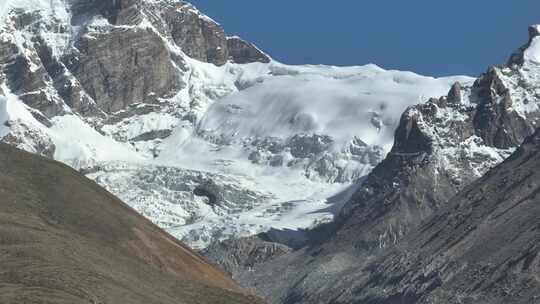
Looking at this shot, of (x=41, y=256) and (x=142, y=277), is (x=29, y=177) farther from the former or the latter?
(x=41, y=256)

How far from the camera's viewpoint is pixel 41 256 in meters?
88.0

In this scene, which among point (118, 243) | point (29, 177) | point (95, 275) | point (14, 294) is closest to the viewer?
point (14, 294)

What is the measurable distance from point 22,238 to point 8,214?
30.3 ft

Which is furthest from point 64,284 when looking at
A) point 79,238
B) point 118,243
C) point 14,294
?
point 118,243

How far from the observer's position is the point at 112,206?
122 m

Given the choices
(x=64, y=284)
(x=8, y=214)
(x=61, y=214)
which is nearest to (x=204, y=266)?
(x=61, y=214)

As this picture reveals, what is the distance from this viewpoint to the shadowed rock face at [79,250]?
83.1m

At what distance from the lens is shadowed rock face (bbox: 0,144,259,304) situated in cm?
8312

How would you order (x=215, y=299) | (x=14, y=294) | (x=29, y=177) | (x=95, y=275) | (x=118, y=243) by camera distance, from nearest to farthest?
(x=14, y=294), (x=95, y=275), (x=215, y=299), (x=118, y=243), (x=29, y=177)

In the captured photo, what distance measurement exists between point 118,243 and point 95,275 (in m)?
23.3

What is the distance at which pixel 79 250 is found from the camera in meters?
95.1

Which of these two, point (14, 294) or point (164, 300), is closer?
point (14, 294)

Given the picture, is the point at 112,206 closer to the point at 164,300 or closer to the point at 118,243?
the point at 118,243

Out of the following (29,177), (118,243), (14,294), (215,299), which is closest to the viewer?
(14,294)
